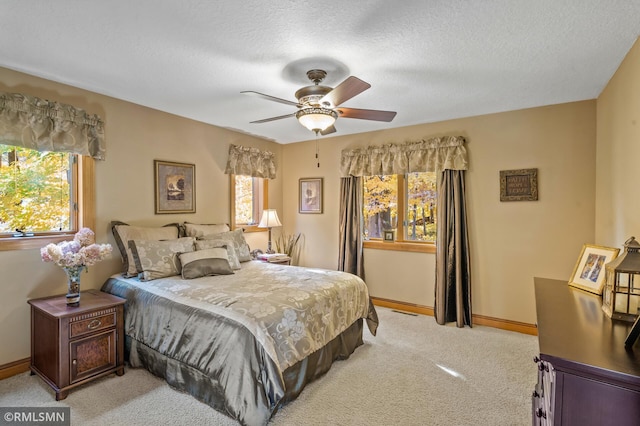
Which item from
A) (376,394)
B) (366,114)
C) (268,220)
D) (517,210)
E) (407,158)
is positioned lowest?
(376,394)

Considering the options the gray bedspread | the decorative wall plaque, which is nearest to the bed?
the gray bedspread

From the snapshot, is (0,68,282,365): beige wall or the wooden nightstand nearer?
the wooden nightstand

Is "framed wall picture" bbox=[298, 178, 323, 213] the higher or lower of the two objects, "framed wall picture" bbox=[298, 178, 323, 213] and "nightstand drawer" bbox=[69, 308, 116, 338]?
the higher

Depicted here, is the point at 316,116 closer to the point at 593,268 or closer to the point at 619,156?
the point at 593,268

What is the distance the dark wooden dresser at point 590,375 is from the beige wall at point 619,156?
129 cm

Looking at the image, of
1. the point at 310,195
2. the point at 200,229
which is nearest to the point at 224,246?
the point at 200,229

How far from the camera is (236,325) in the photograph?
2.10 m

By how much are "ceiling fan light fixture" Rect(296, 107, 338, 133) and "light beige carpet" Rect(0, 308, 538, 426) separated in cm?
212

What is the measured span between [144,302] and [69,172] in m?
1.51

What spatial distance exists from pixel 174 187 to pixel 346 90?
8.41 feet

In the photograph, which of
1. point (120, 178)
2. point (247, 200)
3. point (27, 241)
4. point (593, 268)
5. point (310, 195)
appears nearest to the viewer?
point (593, 268)

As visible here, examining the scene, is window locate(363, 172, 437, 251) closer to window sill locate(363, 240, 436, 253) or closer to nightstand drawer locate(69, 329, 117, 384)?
window sill locate(363, 240, 436, 253)

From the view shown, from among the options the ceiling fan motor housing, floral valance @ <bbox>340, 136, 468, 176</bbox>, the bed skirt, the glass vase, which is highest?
the ceiling fan motor housing

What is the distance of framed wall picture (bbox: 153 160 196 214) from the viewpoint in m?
3.67
